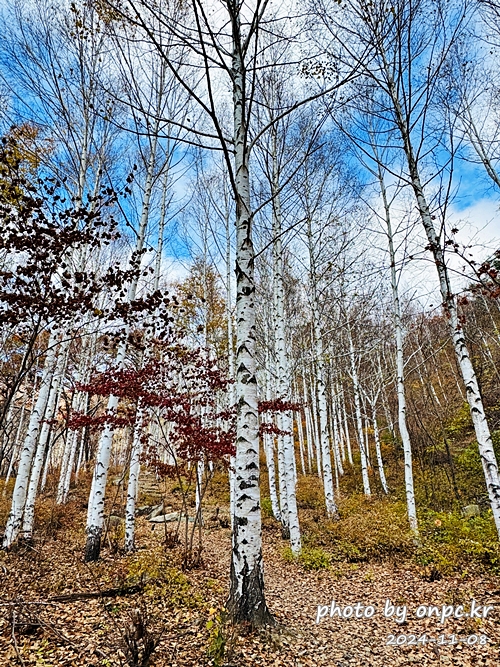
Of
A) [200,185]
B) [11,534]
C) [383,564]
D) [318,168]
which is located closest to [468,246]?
[383,564]

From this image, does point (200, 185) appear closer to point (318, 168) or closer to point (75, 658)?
point (318, 168)

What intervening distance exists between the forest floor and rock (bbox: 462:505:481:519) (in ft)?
13.7

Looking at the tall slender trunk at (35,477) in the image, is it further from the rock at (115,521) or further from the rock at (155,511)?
the rock at (155,511)

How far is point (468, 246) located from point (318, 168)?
6.43 m

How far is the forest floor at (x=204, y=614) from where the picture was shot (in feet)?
10.3

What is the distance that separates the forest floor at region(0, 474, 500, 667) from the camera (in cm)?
312

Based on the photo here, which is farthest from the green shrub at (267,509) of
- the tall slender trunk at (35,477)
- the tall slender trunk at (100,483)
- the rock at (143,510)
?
the tall slender trunk at (35,477)

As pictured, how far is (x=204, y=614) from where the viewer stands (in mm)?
4113

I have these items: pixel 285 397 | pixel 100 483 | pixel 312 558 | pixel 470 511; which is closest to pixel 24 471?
pixel 100 483

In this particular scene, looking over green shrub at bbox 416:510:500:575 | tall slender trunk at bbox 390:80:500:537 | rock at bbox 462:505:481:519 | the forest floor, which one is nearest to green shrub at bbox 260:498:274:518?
the forest floor

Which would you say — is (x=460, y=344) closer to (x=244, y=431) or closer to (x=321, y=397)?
(x=244, y=431)

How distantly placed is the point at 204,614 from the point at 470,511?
8.93 meters

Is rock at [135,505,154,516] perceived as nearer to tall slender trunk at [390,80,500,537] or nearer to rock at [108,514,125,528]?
rock at [108,514,125,528]

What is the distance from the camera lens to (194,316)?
17.6 m
